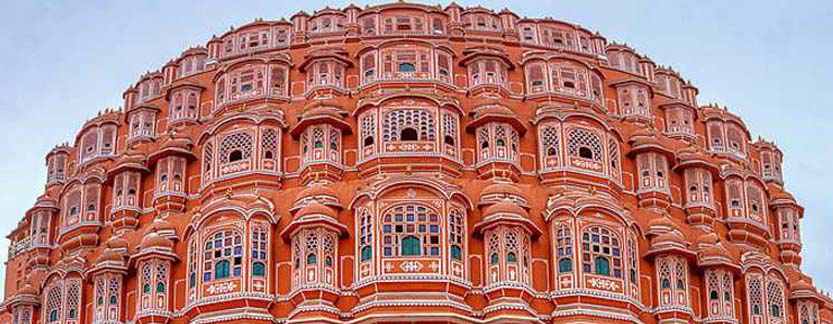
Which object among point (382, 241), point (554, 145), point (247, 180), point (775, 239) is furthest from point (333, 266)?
point (775, 239)

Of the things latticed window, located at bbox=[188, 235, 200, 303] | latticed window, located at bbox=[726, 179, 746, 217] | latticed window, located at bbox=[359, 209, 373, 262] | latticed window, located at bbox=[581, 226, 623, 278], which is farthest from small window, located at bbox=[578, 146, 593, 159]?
latticed window, located at bbox=[188, 235, 200, 303]

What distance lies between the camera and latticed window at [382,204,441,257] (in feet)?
164

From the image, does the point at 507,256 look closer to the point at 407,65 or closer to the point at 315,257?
the point at 315,257

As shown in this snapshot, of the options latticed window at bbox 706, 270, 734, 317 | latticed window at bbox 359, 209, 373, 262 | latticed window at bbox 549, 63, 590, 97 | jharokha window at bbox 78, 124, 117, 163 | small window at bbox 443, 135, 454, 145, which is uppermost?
latticed window at bbox 549, 63, 590, 97

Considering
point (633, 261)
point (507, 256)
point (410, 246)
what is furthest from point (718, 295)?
point (410, 246)

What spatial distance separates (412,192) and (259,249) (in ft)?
17.2

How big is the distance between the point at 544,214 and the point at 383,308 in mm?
6692

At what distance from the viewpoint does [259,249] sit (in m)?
51.5

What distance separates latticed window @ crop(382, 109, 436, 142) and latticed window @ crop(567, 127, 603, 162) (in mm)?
4932

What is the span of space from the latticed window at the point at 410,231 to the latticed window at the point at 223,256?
483 cm

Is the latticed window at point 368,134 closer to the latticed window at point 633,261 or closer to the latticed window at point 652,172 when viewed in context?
the latticed window at point 633,261

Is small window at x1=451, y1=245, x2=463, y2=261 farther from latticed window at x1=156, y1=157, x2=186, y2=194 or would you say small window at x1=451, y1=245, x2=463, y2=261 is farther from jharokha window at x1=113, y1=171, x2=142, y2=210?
jharokha window at x1=113, y1=171, x2=142, y2=210

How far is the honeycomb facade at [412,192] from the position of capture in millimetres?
50500

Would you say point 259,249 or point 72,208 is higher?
point 72,208
